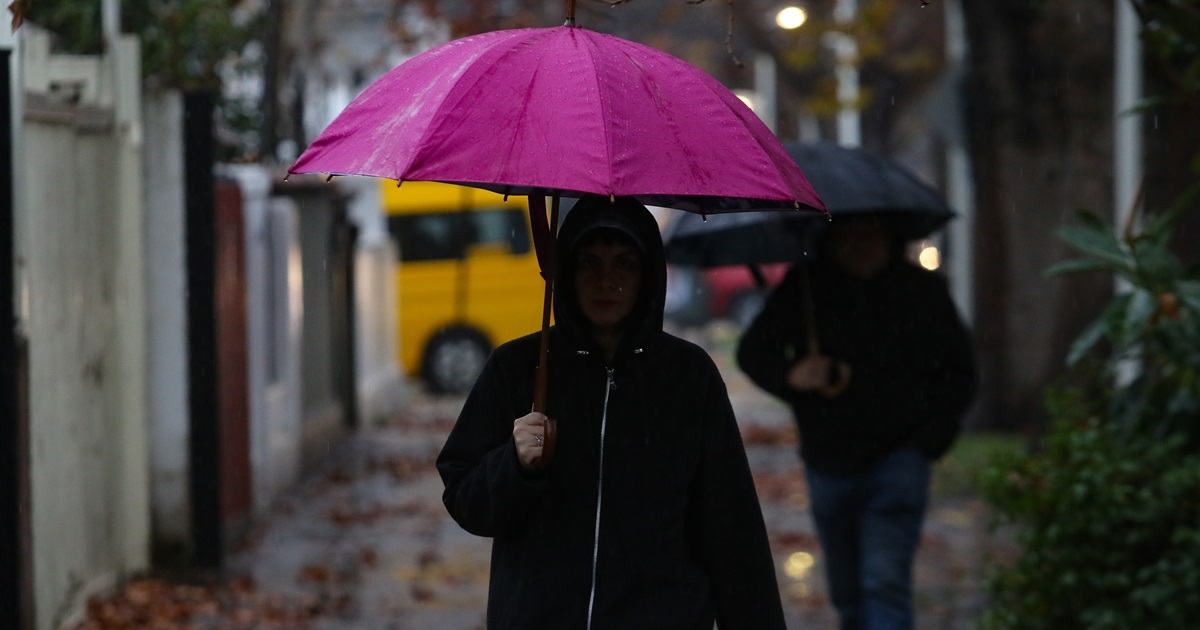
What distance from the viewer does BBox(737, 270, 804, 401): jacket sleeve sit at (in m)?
5.48

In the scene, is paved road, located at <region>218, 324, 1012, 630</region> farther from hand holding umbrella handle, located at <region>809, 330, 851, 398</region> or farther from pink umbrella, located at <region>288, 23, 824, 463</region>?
pink umbrella, located at <region>288, 23, 824, 463</region>

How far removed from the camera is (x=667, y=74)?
343 cm

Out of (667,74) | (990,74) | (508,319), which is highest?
(990,74)

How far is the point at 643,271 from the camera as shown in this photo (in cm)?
339

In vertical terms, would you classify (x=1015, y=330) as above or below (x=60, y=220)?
below

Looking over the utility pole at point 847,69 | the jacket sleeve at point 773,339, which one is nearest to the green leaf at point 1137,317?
the jacket sleeve at point 773,339

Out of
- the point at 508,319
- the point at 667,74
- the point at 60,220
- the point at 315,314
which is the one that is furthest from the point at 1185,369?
the point at 508,319

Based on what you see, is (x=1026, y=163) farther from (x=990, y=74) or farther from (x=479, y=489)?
(x=479, y=489)

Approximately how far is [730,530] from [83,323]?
4.72m

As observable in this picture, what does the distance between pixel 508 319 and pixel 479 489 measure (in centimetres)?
1580

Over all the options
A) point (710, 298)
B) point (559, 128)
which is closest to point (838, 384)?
point (559, 128)

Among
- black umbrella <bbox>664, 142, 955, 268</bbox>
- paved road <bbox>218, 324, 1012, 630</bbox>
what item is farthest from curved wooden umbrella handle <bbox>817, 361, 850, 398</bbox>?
paved road <bbox>218, 324, 1012, 630</bbox>

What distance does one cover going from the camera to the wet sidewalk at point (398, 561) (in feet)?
24.9

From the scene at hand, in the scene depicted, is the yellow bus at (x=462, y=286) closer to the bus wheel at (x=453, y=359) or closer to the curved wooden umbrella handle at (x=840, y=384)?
the bus wheel at (x=453, y=359)
